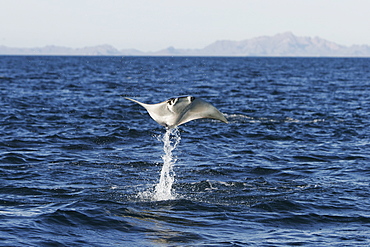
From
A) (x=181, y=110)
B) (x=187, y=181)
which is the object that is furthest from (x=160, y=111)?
(x=187, y=181)

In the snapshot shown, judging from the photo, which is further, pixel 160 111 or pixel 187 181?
pixel 187 181

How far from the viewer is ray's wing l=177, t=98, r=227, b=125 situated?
392 inches

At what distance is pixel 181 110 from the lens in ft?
33.7

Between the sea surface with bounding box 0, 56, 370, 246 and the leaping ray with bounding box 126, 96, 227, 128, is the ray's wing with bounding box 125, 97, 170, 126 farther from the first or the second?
the sea surface with bounding box 0, 56, 370, 246

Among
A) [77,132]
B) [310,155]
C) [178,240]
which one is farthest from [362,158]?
[77,132]

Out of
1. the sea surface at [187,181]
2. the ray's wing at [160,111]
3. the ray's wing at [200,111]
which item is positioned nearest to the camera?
the ray's wing at [200,111]

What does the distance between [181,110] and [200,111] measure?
381 mm

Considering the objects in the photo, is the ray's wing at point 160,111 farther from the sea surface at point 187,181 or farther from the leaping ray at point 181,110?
the sea surface at point 187,181

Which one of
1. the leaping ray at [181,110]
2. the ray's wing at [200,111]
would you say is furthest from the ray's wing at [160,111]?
the ray's wing at [200,111]

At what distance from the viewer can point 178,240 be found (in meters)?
9.86

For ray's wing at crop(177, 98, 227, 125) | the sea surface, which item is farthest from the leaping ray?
the sea surface

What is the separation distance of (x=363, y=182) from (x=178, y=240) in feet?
22.9

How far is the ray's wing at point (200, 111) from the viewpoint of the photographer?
997 cm

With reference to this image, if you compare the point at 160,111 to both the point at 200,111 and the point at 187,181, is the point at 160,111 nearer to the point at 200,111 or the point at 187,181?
the point at 200,111
